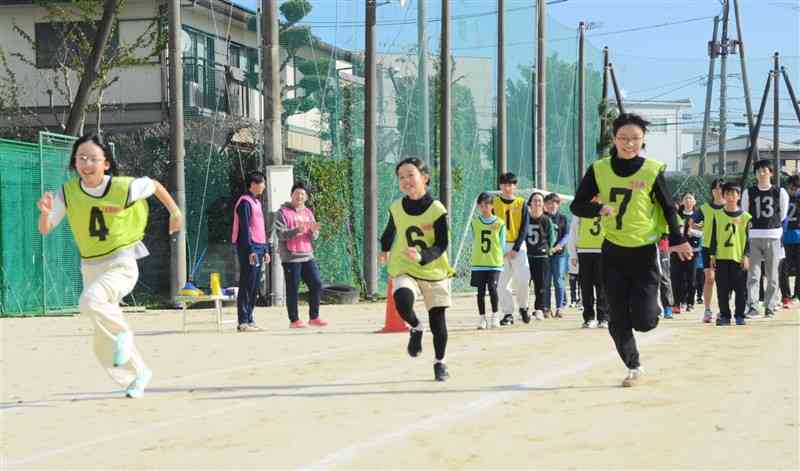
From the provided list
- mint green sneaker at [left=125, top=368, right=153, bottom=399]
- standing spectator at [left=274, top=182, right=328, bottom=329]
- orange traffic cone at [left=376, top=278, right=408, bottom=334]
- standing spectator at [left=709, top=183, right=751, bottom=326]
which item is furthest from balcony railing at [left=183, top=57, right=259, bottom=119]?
mint green sneaker at [left=125, top=368, right=153, bottom=399]

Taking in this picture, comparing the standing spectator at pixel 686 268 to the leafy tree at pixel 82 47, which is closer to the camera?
the standing spectator at pixel 686 268

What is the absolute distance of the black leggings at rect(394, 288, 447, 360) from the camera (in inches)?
369

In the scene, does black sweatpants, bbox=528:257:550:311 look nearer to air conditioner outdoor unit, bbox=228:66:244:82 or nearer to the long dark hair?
the long dark hair

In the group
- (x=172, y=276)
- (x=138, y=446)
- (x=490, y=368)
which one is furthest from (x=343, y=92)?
(x=138, y=446)

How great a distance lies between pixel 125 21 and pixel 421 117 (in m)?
8.94

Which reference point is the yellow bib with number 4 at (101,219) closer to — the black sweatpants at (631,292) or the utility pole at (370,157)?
the black sweatpants at (631,292)

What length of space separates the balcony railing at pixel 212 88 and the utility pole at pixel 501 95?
7.14 metres

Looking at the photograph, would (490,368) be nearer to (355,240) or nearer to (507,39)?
(355,240)

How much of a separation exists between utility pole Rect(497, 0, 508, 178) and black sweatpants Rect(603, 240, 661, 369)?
23.0 m

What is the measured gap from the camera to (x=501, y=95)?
33000mm

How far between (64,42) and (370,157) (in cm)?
980

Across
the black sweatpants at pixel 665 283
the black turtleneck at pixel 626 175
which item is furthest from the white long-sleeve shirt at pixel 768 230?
the black turtleneck at pixel 626 175

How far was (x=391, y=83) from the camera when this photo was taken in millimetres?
28203

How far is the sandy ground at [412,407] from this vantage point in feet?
19.8
